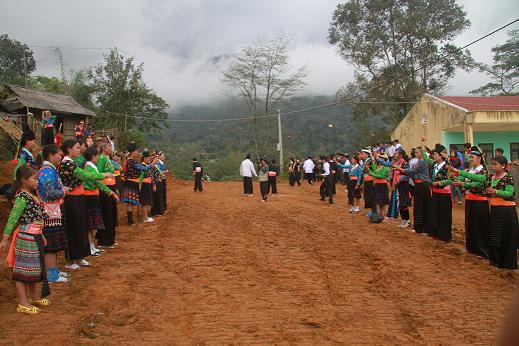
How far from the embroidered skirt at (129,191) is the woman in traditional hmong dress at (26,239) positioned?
5540 millimetres

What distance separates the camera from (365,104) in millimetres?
33938

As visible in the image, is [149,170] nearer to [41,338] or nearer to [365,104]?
[41,338]

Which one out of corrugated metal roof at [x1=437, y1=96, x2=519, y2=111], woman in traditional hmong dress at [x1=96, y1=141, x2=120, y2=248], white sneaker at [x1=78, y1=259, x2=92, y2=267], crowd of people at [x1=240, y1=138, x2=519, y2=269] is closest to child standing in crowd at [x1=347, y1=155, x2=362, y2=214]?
crowd of people at [x1=240, y1=138, x2=519, y2=269]

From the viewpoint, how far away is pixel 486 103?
79.4 ft

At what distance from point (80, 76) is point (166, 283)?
35.9m

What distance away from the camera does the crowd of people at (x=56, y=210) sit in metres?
5.32

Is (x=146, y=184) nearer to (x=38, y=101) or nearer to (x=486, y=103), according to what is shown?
(x=38, y=101)

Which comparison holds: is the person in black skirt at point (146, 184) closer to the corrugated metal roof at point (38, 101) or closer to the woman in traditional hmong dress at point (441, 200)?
the woman in traditional hmong dress at point (441, 200)

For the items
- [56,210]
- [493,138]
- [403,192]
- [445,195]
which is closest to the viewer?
[56,210]

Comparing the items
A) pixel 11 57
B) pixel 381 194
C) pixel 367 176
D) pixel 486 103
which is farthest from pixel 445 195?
→ pixel 11 57

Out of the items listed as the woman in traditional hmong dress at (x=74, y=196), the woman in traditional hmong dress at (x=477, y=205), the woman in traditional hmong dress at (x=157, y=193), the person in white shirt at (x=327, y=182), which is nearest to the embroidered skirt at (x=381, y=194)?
the woman in traditional hmong dress at (x=477, y=205)

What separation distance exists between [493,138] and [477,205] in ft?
59.7

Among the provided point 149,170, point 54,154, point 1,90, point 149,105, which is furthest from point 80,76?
point 54,154

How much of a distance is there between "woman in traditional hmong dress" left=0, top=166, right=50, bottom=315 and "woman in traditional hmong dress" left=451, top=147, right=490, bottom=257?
6629 mm
